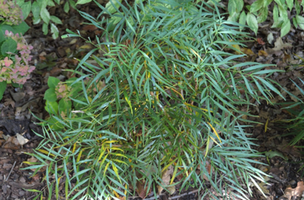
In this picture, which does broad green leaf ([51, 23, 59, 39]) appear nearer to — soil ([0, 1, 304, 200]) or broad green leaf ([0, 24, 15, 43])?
soil ([0, 1, 304, 200])

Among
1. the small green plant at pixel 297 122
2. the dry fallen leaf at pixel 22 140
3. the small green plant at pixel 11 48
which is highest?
the small green plant at pixel 11 48

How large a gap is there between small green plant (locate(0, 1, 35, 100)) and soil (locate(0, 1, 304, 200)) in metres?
0.26

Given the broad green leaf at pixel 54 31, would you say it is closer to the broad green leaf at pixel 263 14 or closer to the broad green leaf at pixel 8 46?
the broad green leaf at pixel 8 46

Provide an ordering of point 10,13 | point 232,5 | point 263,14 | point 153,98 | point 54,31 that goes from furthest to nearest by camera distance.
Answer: point 54,31, point 263,14, point 232,5, point 10,13, point 153,98

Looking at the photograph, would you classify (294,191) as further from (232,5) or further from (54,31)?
(54,31)

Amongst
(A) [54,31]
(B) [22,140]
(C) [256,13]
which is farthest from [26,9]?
(C) [256,13]

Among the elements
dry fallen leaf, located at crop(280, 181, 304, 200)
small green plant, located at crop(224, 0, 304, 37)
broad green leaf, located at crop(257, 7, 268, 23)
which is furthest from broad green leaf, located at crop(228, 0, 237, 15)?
dry fallen leaf, located at crop(280, 181, 304, 200)

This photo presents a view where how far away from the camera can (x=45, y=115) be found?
1.79 meters

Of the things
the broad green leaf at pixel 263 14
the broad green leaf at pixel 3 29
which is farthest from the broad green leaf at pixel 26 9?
the broad green leaf at pixel 263 14

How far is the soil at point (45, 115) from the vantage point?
5.32 feet

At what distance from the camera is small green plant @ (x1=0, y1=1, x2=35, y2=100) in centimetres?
149

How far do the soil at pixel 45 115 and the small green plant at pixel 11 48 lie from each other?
0.26 metres

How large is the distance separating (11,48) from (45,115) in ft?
1.59

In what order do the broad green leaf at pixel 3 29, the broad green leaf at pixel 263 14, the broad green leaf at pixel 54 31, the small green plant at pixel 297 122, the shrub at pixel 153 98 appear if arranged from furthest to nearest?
the broad green leaf at pixel 54 31 → the broad green leaf at pixel 263 14 → the broad green leaf at pixel 3 29 → the small green plant at pixel 297 122 → the shrub at pixel 153 98
